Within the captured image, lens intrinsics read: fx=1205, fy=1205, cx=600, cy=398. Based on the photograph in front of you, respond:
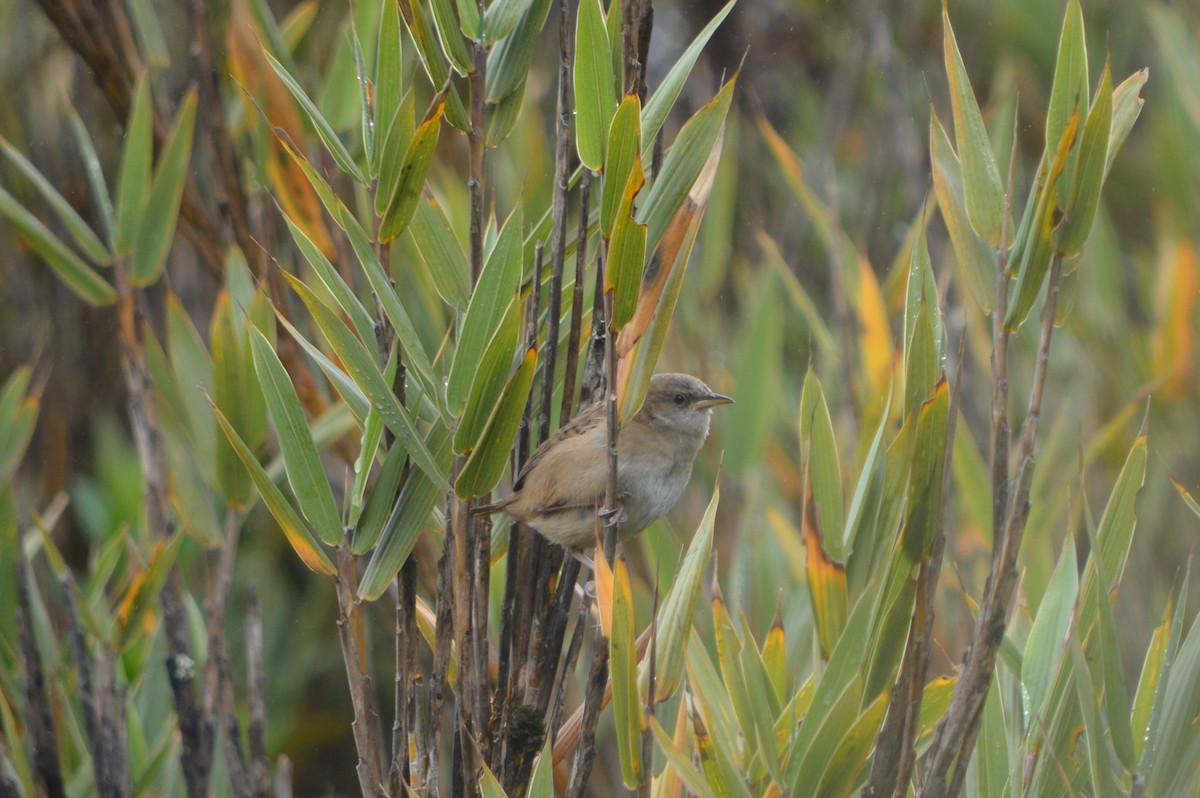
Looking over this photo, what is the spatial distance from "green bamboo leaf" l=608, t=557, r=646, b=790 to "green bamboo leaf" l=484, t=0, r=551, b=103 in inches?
17.5

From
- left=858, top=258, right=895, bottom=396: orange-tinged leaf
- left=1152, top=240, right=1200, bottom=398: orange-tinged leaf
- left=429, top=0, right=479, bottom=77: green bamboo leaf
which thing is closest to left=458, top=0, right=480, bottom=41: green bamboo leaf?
left=429, top=0, right=479, bottom=77: green bamboo leaf

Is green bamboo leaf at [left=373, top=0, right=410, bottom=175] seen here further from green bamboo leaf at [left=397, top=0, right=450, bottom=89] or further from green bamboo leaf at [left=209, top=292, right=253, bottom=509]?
green bamboo leaf at [left=209, top=292, right=253, bottom=509]

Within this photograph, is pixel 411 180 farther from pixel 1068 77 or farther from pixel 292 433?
pixel 1068 77

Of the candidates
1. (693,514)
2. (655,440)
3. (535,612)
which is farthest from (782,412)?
(535,612)

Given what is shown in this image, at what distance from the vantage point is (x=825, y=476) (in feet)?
3.62

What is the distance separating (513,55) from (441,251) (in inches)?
7.9

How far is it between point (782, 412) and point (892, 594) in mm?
1841

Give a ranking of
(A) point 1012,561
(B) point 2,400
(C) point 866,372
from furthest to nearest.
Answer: (C) point 866,372 < (B) point 2,400 < (A) point 1012,561

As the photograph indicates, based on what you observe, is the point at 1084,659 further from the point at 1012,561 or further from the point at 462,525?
the point at 462,525

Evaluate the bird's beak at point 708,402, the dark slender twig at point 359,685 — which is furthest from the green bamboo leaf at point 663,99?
the bird's beak at point 708,402

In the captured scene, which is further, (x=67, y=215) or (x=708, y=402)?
(x=708, y=402)

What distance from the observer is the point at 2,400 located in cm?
182

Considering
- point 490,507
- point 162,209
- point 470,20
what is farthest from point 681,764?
point 162,209

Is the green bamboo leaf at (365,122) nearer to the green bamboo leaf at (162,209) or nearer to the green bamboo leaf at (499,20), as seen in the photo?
the green bamboo leaf at (499,20)
